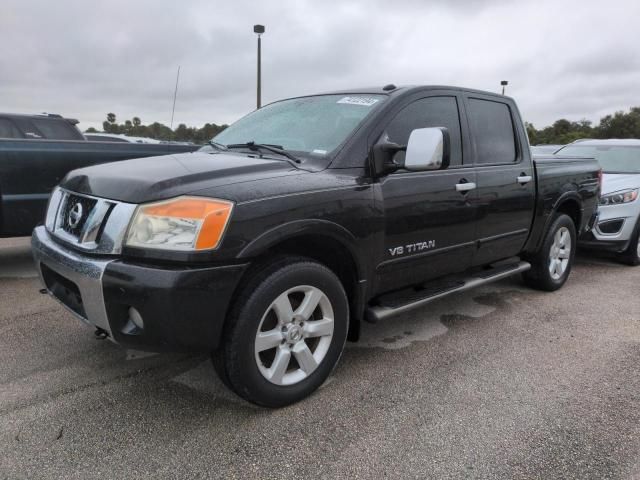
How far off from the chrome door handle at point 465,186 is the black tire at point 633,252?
3710 mm

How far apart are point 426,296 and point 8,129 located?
6.00m

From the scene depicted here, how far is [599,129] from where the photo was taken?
163 feet

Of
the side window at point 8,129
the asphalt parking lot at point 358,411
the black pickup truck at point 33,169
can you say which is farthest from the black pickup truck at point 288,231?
the side window at point 8,129

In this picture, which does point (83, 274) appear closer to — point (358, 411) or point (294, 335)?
point (294, 335)

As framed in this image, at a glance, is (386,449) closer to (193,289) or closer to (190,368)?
(193,289)

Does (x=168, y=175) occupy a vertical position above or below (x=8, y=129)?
below

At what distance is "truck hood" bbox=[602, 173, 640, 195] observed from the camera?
6.15m

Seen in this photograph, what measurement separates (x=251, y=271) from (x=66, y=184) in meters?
1.33

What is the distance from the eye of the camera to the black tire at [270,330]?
7.51 ft

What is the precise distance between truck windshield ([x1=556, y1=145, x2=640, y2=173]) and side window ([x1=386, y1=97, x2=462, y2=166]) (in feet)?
12.7

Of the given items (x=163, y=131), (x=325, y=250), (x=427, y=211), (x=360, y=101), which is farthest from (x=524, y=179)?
(x=163, y=131)

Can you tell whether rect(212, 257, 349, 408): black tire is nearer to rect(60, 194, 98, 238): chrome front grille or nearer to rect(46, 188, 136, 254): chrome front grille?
rect(46, 188, 136, 254): chrome front grille

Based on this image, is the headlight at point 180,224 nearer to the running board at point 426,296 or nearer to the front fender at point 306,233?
the front fender at point 306,233

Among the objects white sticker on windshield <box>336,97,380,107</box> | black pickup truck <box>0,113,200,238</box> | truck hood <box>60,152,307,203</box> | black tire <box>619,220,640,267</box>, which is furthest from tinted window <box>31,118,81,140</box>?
black tire <box>619,220,640,267</box>
